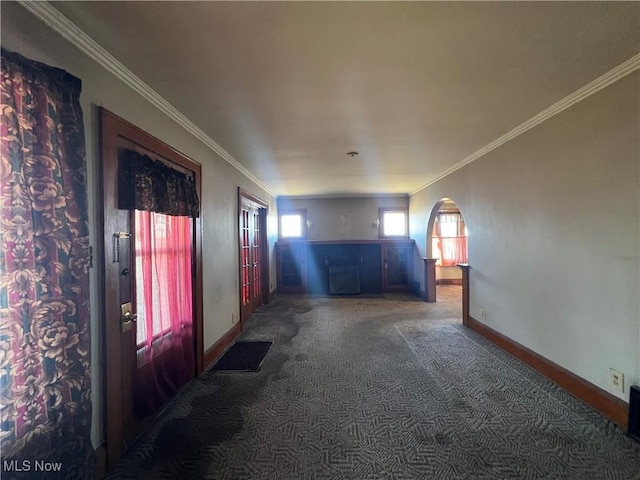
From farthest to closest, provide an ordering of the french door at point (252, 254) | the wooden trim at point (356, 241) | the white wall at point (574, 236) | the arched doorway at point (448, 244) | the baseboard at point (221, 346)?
the arched doorway at point (448, 244), the wooden trim at point (356, 241), the french door at point (252, 254), the baseboard at point (221, 346), the white wall at point (574, 236)

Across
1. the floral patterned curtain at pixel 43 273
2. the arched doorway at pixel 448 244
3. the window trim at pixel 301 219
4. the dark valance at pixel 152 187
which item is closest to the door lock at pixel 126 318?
the floral patterned curtain at pixel 43 273

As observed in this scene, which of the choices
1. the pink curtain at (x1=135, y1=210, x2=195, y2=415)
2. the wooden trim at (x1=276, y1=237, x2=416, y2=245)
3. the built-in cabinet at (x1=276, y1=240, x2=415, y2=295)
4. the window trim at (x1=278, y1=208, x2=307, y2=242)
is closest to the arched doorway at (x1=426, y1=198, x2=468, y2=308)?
the wooden trim at (x1=276, y1=237, x2=416, y2=245)

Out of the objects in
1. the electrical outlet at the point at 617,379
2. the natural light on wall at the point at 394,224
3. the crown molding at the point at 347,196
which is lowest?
the electrical outlet at the point at 617,379

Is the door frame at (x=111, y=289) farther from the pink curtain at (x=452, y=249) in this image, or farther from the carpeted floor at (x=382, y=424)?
the pink curtain at (x=452, y=249)

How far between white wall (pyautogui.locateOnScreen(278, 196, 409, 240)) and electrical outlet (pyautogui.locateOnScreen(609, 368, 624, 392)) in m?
5.20

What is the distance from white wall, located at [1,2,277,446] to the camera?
1295 mm

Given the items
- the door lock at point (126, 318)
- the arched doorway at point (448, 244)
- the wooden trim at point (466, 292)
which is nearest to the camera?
the door lock at point (126, 318)

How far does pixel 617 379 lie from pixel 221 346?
3488mm

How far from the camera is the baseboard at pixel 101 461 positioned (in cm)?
156

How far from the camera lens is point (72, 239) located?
1.33 m

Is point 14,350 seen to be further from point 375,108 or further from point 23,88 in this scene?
point 375,108

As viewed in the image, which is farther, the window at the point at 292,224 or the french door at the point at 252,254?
the window at the point at 292,224

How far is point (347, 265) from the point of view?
22.2ft

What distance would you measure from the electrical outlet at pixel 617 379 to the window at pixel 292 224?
5.77 metres
